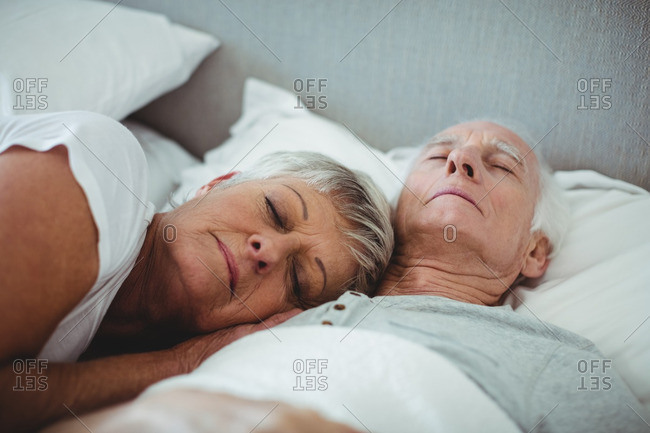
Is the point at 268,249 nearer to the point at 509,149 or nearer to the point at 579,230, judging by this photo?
the point at 509,149

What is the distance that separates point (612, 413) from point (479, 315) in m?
0.26

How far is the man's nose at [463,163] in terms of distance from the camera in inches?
42.9

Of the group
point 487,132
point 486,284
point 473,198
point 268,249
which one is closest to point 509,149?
point 487,132

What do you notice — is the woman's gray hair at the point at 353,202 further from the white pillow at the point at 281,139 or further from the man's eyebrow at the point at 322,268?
the white pillow at the point at 281,139

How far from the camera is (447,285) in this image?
3.51ft

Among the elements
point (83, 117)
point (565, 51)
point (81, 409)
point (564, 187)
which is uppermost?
point (565, 51)

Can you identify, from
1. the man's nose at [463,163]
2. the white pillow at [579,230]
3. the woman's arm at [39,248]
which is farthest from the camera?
the man's nose at [463,163]

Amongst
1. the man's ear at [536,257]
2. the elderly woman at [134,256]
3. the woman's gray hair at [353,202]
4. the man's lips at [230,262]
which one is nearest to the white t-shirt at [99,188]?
the elderly woman at [134,256]

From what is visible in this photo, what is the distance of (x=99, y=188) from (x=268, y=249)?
28cm

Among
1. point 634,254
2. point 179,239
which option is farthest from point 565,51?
point 179,239

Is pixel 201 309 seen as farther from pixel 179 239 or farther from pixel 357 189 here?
pixel 357 189

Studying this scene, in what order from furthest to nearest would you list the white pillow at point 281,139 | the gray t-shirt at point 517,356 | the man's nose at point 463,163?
the white pillow at point 281,139 → the man's nose at point 463,163 → the gray t-shirt at point 517,356

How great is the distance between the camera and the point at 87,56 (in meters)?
1.36

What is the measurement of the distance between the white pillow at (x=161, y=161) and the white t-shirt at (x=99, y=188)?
0.62 m
